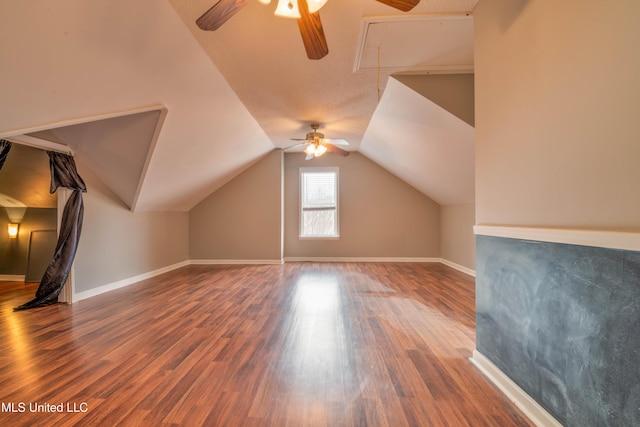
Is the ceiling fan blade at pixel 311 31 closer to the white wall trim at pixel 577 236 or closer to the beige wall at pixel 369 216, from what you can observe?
the white wall trim at pixel 577 236

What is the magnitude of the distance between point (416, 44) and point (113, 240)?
15.7 feet

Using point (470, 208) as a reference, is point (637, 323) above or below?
below

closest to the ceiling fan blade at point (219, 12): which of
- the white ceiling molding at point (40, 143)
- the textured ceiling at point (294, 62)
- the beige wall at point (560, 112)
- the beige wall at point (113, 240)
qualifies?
the textured ceiling at point (294, 62)

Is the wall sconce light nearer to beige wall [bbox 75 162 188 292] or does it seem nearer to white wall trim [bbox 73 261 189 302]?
beige wall [bbox 75 162 188 292]

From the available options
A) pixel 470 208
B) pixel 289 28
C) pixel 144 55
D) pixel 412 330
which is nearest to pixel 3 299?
pixel 144 55

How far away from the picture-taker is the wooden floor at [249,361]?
146cm

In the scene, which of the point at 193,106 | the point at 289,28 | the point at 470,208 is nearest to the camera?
the point at 289,28

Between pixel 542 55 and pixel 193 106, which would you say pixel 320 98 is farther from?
pixel 542 55

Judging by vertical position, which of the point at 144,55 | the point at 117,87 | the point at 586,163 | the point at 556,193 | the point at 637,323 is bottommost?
the point at 637,323

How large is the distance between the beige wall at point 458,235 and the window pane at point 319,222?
2.51 meters

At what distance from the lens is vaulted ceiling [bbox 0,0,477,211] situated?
1.87 meters

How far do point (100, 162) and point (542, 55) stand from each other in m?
4.62

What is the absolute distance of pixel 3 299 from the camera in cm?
352

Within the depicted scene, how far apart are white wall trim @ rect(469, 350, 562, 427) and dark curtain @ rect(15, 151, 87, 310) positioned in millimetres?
4514
